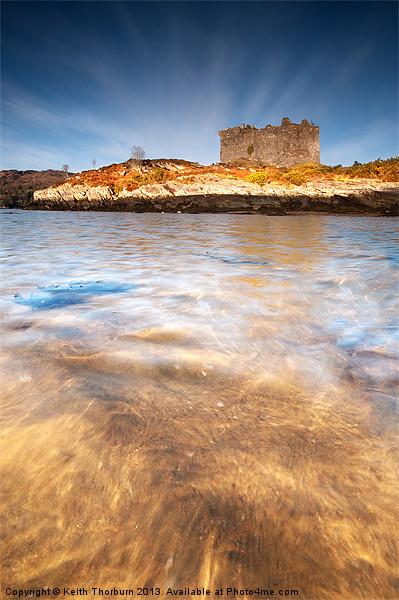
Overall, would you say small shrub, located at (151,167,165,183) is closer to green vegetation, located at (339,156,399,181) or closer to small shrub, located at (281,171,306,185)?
small shrub, located at (281,171,306,185)

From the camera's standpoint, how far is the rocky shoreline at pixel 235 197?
882 inches

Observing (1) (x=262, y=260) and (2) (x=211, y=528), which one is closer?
(2) (x=211, y=528)

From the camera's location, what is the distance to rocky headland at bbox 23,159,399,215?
22.7 meters

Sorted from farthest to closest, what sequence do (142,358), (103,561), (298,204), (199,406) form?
(298,204)
(142,358)
(199,406)
(103,561)

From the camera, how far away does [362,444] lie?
3.59 ft

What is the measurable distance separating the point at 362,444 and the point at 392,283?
3.27 metres


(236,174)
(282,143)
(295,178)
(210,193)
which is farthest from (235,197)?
(282,143)

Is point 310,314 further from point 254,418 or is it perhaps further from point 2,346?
point 2,346

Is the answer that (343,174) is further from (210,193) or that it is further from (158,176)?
(158,176)

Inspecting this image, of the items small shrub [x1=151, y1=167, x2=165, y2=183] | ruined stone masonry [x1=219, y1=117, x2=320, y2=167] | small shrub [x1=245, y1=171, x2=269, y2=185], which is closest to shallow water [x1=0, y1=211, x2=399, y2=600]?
small shrub [x1=245, y1=171, x2=269, y2=185]

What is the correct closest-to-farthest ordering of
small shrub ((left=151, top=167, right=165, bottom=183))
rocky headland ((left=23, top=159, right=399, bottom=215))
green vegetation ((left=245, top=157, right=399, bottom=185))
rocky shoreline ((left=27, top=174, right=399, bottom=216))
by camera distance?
rocky shoreline ((left=27, top=174, right=399, bottom=216))
rocky headland ((left=23, top=159, right=399, bottom=215))
green vegetation ((left=245, top=157, right=399, bottom=185))
small shrub ((left=151, top=167, right=165, bottom=183))

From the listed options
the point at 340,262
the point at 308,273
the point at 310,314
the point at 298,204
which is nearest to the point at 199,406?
the point at 310,314

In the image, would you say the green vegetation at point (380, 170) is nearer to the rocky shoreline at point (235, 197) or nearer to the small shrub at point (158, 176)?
the rocky shoreline at point (235, 197)

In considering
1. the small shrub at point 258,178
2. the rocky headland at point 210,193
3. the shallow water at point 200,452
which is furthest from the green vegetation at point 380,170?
the shallow water at point 200,452
